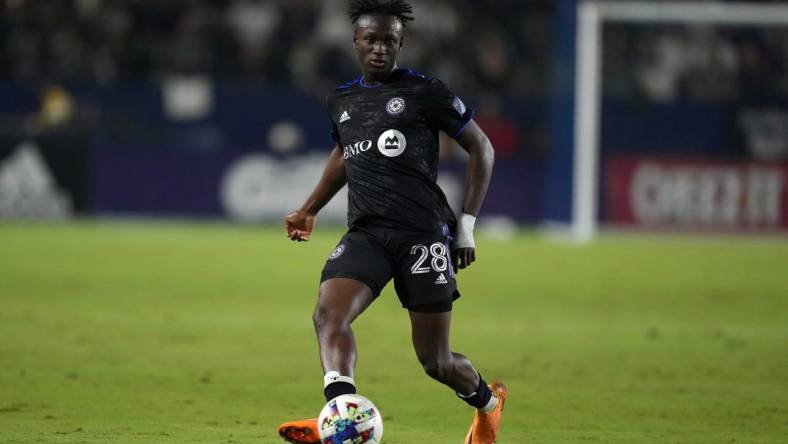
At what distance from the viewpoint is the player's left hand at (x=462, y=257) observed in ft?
22.8

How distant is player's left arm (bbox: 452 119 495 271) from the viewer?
696 cm

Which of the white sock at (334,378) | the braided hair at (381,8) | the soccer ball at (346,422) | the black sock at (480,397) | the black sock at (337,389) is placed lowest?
the black sock at (480,397)

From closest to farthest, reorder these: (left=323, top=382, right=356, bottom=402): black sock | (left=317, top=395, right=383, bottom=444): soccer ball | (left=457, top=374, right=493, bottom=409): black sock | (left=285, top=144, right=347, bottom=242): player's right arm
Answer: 1. (left=317, top=395, right=383, bottom=444): soccer ball
2. (left=323, top=382, right=356, bottom=402): black sock
3. (left=457, top=374, right=493, bottom=409): black sock
4. (left=285, top=144, right=347, bottom=242): player's right arm

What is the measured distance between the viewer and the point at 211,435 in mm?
7363

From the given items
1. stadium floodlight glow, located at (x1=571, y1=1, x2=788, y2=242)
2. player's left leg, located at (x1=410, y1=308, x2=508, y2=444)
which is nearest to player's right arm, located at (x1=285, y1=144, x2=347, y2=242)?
player's left leg, located at (x1=410, y1=308, x2=508, y2=444)

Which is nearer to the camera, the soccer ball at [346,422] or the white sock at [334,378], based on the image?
the soccer ball at [346,422]

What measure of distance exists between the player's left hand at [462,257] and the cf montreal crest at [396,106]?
2.57 ft

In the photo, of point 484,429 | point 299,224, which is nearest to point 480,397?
point 484,429

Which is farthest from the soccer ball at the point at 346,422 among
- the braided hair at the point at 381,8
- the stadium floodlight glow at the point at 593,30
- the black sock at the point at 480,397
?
the stadium floodlight glow at the point at 593,30

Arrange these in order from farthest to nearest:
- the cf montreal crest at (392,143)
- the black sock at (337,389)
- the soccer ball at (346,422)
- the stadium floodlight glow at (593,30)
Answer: the stadium floodlight glow at (593,30)
the cf montreal crest at (392,143)
the black sock at (337,389)
the soccer ball at (346,422)

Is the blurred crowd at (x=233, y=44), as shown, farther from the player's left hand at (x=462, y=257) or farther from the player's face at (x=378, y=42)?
the player's left hand at (x=462, y=257)

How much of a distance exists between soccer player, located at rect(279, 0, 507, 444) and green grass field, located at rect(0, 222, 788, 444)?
972 mm

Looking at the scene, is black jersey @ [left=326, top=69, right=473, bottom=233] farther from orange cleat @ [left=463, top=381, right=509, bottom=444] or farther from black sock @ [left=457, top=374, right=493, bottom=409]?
orange cleat @ [left=463, top=381, right=509, bottom=444]

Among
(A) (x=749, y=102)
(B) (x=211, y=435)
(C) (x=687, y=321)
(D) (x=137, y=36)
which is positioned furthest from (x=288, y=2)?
(B) (x=211, y=435)
